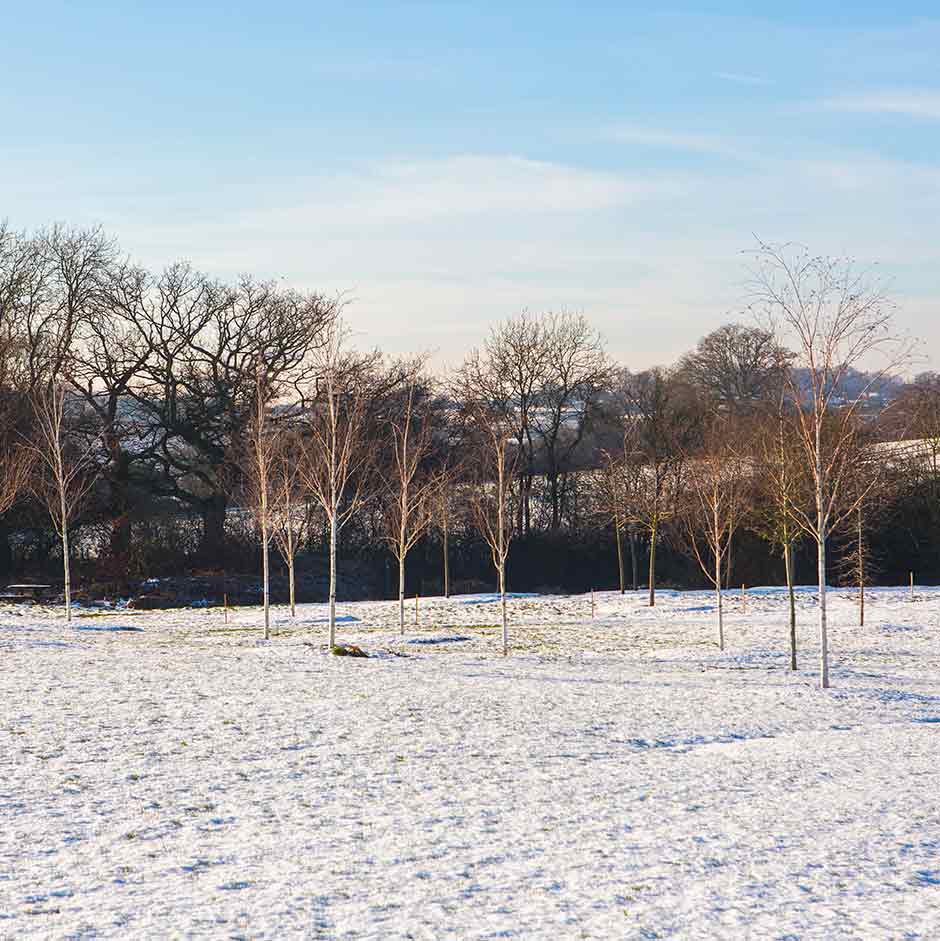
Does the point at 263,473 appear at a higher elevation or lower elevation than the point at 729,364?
lower

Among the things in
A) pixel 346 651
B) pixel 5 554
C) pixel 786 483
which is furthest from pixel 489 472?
pixel 346 651

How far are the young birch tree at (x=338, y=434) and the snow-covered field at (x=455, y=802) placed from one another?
28.6 feet

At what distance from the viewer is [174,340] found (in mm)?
53562

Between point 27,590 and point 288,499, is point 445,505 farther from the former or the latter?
point 27,590

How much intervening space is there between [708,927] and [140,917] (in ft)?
12.6

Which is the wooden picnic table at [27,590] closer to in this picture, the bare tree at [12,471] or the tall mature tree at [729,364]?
the bare tree at [12,471]

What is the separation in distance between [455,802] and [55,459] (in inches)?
1240

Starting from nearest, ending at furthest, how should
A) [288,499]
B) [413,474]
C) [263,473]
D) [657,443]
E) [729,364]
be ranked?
1. [263,473]
2. [288,499]
3. [413,474]
4. [657,443]
5. [729,364]

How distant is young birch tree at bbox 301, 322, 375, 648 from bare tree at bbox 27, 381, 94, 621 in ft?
27.4

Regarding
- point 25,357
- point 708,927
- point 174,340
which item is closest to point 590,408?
point 174,340

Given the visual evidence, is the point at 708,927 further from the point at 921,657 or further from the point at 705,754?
the point at 921,657

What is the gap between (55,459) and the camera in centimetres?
3853

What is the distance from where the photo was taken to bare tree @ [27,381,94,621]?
38306mm

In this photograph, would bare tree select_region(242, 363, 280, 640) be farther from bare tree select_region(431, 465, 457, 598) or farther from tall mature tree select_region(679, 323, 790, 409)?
tall mature tree select_region(679, 323, 790, 409)
